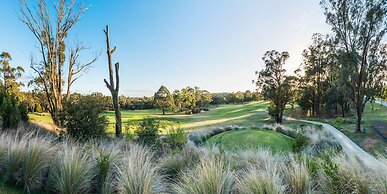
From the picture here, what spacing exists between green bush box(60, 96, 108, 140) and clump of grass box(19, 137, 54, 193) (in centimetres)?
352

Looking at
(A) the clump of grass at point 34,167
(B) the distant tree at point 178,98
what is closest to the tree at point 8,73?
(B) the distant tree at point 178,98

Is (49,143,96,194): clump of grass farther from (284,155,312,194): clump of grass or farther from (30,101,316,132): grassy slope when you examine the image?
(30,101,316,132): grassy slope

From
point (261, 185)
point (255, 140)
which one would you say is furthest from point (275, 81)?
point (261, 185)

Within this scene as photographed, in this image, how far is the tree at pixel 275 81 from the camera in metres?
25.0

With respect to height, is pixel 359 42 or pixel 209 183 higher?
pixel 359 42

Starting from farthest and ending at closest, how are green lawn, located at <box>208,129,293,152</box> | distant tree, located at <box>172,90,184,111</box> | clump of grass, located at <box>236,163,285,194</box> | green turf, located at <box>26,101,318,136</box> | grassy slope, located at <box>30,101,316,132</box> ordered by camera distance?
distant tree, located at <box>172,90,184,111</box> → grassy slope, located at <box>30,101,316,132</box> → green turf, located at <box>26,101,318,136</box> → green lawn, located at <box>208,129,293,152</box> → clump of grass, located at <box>236,163,285,194</box>

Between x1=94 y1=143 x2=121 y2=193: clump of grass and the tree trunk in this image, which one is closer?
x1=94 y1=143 x2=121 y2=193: clump of grass

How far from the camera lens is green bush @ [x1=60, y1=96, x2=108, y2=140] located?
7.25m

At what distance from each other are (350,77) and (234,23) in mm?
8419

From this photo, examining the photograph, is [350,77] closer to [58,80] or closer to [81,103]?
[81,103]

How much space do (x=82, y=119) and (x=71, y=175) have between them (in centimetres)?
449

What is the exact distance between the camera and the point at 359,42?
14984 millimetres

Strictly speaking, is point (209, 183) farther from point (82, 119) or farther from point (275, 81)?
point (275, 81)

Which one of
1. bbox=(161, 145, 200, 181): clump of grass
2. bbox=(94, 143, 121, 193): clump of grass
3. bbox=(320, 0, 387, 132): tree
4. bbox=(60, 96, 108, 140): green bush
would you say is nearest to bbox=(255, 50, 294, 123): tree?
bbox=(320, 0, 387, 132): tree
